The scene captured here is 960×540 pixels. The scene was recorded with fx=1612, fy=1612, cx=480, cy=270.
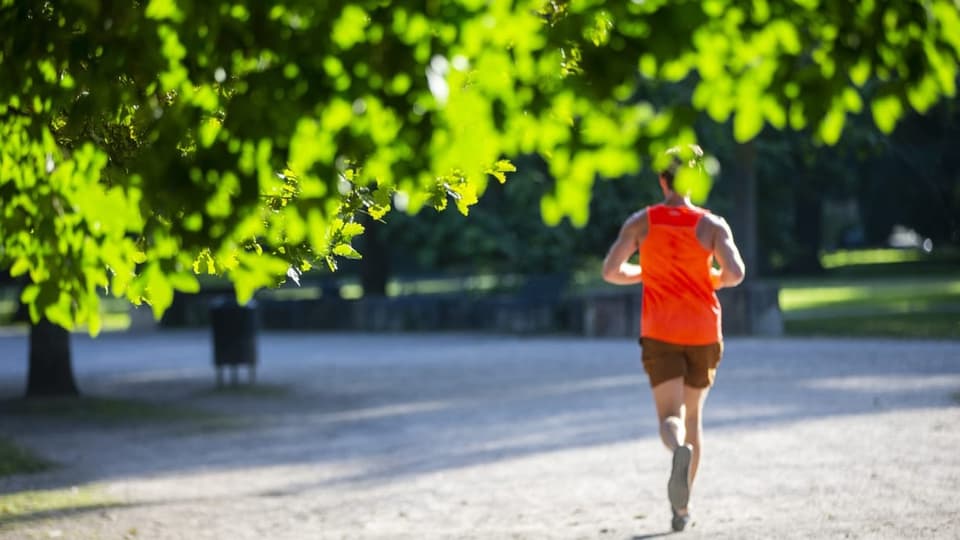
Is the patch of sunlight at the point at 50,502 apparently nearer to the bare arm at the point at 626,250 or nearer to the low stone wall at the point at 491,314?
the bare arm at the point at 626,250

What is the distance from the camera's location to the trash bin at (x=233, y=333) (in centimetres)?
1712

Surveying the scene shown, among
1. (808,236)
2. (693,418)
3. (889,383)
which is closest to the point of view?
(693,418)

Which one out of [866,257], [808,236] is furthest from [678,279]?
[866,257]

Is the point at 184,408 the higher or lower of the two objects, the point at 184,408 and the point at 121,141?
the lower

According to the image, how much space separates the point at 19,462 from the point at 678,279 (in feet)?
20.8

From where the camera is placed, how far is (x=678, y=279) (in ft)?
25.1

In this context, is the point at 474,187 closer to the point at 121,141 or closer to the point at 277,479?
the point at 121,141

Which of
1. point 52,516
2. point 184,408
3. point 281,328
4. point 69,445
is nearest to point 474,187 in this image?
point 52,516

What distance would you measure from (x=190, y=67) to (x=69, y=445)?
31.7 feet

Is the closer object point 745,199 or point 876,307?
point 745,199

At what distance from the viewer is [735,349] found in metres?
21.0

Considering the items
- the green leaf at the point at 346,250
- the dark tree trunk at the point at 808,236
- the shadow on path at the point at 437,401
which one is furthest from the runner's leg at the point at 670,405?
the dark tree trunk at the point at 808,236

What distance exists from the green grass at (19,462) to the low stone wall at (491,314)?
42.1 feet

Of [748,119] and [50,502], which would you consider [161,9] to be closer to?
[748,119]
